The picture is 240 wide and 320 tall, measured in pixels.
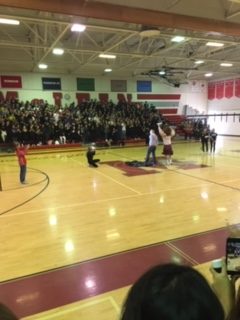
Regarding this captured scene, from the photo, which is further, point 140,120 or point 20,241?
point 140,120

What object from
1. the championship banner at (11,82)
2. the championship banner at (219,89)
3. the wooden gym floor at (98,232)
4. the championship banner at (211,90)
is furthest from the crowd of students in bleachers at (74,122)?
the wooden gym floor at (98,232)

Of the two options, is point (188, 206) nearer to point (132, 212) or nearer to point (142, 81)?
point (132, 212)

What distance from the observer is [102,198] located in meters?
6.85

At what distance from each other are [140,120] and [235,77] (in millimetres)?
8848

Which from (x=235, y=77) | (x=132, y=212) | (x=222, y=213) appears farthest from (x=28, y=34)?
(x=235, y=77)

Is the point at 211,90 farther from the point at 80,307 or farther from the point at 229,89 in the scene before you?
the point at 80,307

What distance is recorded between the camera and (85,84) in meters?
21.2

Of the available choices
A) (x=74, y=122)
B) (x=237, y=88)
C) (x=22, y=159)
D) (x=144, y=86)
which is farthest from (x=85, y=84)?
(x=22, y=159)

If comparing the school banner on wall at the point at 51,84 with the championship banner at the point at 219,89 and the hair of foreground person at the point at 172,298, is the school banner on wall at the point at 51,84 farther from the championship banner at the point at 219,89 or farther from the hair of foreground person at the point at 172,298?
the hair of foreground person at the point at 172,298

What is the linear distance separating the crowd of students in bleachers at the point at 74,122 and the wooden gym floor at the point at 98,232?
8.06 meters

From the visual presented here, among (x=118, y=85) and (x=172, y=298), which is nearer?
(x=172, y=298)

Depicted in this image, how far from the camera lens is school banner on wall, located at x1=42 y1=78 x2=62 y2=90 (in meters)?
20.0

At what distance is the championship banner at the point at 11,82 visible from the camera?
18.8 metres

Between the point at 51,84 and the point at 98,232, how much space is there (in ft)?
56.0
